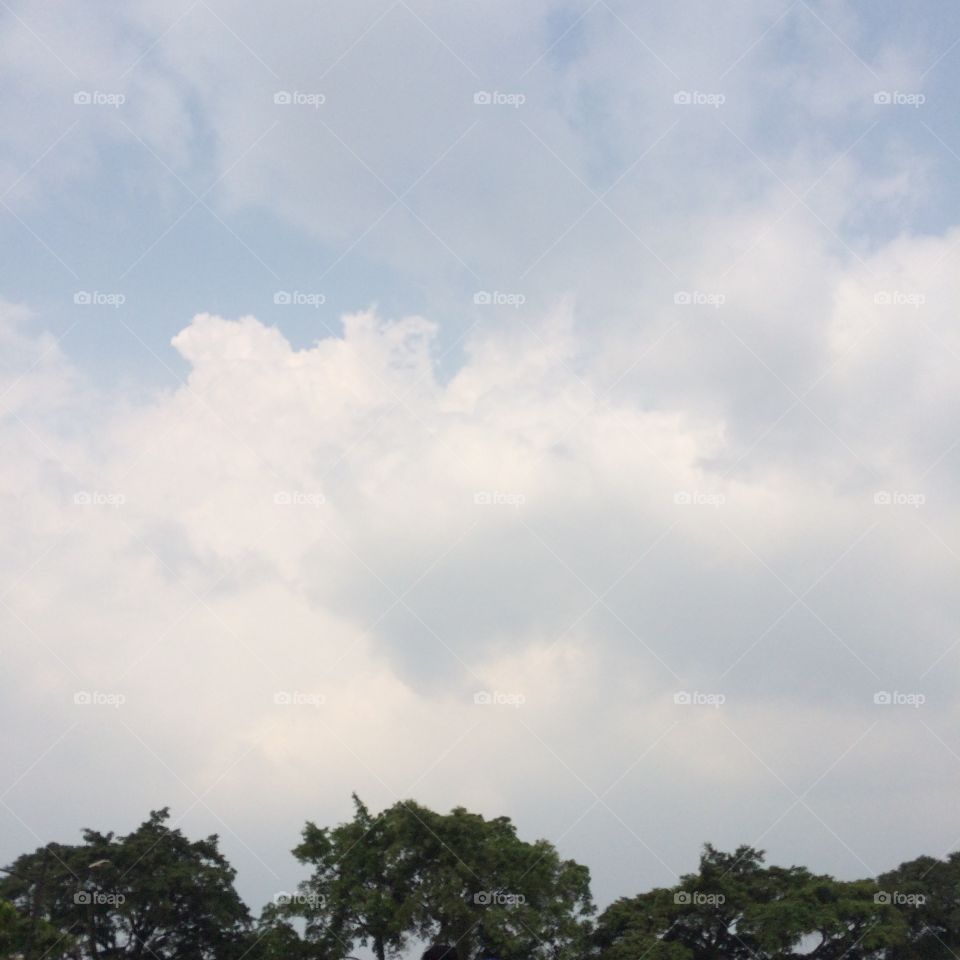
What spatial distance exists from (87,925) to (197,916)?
4218 mm

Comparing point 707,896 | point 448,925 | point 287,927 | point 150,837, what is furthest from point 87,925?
point 707,896

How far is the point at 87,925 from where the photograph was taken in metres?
38.4

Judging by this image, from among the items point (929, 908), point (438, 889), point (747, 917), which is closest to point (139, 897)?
point (438, 889)

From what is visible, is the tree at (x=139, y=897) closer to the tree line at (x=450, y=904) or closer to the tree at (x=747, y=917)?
the tree line at (x=450, y=904)

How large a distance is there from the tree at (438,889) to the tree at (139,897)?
4825 mm

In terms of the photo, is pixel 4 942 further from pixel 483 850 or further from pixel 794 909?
pixel 794 909

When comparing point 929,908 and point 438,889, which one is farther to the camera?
point 929,908

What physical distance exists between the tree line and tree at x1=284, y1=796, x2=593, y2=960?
53 millimetres

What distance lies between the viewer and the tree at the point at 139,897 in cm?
3934

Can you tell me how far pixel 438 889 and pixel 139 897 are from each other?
12.7 meters

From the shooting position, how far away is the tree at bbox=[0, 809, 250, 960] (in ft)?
129

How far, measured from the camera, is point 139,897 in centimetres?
3959

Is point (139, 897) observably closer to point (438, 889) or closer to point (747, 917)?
point (438, 889)

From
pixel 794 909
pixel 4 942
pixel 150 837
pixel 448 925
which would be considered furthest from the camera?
pixel 150 837
